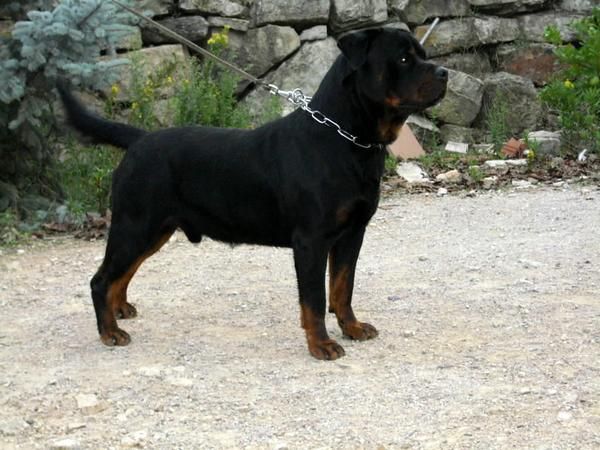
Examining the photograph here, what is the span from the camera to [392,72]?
15.1 feet

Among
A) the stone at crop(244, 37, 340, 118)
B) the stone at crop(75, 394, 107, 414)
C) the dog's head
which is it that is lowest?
the stone at crop(75, 394, 107, 414)

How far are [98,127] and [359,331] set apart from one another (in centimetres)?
167

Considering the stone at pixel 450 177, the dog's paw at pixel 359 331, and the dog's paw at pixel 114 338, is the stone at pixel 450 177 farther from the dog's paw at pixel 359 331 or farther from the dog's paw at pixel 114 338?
the dog's paw at pixel 114 338

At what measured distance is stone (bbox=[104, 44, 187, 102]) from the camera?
8.84 m

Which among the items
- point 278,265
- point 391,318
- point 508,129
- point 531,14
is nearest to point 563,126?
point 508,129

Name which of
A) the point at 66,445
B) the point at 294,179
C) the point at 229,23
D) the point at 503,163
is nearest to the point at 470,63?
the point at 503,163

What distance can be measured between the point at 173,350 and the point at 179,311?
0.71m

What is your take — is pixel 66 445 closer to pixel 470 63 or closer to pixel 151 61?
pixel 151 61

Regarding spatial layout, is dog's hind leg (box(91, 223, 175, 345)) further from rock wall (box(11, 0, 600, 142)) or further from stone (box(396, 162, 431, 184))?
rock wall (box(11, 0, 600, 142))

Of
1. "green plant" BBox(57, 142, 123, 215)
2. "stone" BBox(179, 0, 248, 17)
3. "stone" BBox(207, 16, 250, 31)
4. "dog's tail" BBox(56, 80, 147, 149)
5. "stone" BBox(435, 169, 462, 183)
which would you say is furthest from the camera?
"stone" BBox(207, 16, 250, 31)

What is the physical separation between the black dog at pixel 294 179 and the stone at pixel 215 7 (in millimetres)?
4739

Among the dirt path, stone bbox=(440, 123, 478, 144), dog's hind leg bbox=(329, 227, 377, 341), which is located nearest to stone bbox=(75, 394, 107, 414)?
the dirt path

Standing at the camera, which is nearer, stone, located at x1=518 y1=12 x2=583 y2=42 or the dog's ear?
the dog's ear

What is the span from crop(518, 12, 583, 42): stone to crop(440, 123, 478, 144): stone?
4.32 feet
